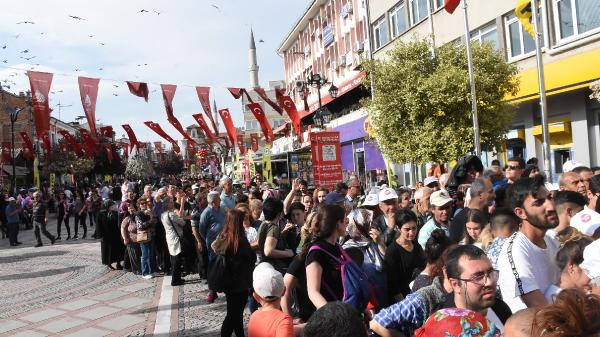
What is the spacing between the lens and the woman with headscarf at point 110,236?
12125 mm

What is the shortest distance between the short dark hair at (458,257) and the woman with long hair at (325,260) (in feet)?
3.80

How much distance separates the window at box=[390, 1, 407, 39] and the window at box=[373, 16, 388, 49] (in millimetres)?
836

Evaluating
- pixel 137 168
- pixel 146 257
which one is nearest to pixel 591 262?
pixel 146 257

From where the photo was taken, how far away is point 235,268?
5801 mm

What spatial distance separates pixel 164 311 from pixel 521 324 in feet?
22.5

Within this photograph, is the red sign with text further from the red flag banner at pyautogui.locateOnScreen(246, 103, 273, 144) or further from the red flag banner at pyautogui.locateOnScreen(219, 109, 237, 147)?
the red flag banner at pyautogui.locateOnScreen(219, 109, 237, 147)

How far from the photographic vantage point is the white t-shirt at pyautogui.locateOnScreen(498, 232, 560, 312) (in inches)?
117

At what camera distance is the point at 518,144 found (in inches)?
763

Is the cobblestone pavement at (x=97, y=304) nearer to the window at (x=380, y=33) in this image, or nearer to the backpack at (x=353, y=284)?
the backpack at (x=353, y=284)

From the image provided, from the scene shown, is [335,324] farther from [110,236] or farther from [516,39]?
[516,39]

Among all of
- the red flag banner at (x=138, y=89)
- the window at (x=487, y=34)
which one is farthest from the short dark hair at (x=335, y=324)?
the window at (x=487, y=34)

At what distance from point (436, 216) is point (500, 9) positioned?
51.1 feet

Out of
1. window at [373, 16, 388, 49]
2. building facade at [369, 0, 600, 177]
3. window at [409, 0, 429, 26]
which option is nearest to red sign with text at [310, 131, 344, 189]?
building facade at [369, 0, 600, 177]

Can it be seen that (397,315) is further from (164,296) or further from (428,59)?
(428,59)
